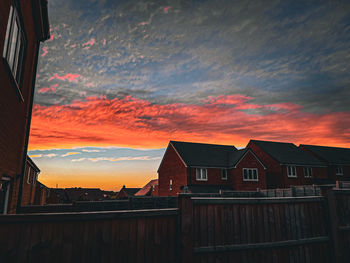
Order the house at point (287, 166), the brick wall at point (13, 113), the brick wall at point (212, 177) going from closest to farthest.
Result: 1. the brick wall at point (13, 113)
2. the brick wall at point (212, 177)
3. the house at point (287, 166)

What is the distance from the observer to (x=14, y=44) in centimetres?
647

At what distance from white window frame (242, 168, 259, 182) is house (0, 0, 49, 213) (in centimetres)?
3394

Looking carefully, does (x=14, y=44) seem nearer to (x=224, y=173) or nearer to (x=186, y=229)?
(x=186, y=229)

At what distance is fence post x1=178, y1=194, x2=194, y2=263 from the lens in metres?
5.49

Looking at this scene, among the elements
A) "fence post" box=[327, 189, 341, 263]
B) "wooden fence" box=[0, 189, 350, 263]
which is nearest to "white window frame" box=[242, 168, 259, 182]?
"wooden fence" box=[0, 189, 350, 263]

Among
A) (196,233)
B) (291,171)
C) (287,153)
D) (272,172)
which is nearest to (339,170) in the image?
(287,153)

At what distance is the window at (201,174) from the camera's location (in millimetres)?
36781

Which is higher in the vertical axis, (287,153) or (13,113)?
(287,153)

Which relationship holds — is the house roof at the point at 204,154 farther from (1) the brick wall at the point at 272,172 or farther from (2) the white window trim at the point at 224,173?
(1) the brick wall at the point at 272,172

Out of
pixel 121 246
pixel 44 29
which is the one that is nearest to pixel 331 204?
pixel 121 246

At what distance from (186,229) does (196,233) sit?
347 mm

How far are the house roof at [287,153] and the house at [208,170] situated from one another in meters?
6.15

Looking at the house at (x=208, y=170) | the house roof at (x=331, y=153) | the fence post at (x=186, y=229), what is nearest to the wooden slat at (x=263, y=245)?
the fence post at (x=186, y=229)

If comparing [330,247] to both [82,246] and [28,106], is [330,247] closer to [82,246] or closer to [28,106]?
[82,246]
